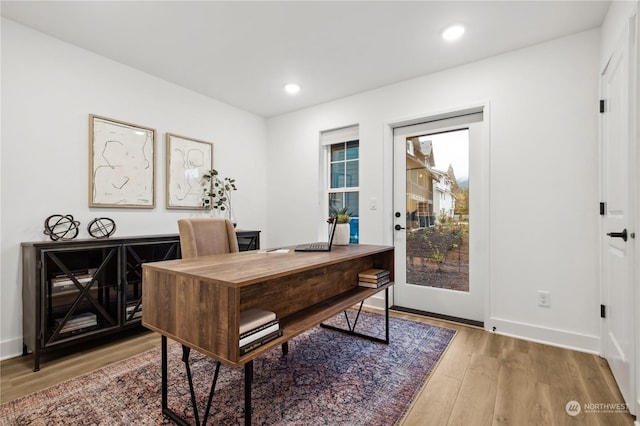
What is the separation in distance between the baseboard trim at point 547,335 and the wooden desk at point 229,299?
5.01 ft

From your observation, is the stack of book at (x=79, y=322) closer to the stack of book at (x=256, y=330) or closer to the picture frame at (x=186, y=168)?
the picture frame at (x=186, y=168)

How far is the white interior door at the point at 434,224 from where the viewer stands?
2934mm

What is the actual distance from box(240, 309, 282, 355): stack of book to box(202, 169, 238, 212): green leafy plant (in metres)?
2.55

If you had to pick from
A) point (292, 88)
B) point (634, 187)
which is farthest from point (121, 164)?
point (634, 187)

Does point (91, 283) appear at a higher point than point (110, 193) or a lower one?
lower

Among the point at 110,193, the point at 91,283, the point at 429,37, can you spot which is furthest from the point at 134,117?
the point at 429,37

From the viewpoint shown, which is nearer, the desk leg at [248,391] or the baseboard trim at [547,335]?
the desk leg at [248,391]

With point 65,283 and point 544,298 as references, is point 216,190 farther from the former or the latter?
point 544,298

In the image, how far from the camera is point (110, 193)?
2.76 m

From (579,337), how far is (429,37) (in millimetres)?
2673

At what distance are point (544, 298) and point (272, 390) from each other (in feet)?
7.54

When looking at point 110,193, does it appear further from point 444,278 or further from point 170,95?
point 444,278

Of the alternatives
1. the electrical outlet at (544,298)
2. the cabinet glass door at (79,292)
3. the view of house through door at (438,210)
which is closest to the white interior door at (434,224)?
the view of house through door at (438,210)

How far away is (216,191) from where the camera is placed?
3.75m
